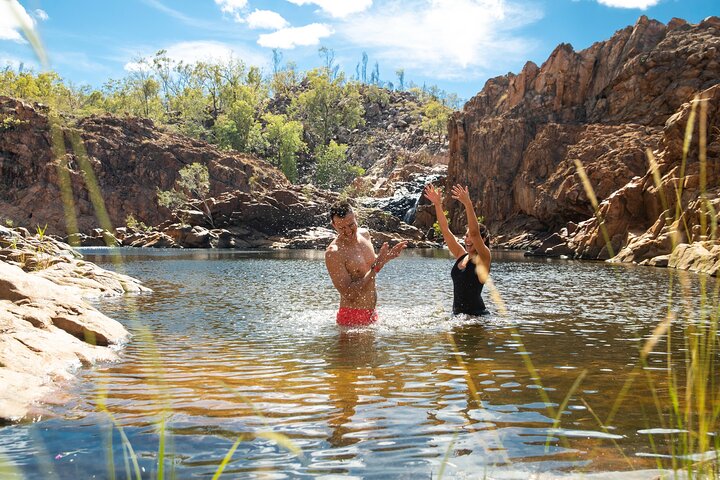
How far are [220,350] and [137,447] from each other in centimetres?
465

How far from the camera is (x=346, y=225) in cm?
1026

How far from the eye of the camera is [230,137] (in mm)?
113125

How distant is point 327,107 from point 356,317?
128 m

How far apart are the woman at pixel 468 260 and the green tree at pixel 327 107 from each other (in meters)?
122

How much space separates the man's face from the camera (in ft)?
33.6

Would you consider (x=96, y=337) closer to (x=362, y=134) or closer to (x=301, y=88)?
(x=362, y=134)

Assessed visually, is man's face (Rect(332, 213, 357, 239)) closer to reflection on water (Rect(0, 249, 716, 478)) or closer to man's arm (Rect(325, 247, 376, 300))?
man's arm (Rect(325, 247, 376, 300))

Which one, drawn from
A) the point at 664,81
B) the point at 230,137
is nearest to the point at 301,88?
the point at 230,137

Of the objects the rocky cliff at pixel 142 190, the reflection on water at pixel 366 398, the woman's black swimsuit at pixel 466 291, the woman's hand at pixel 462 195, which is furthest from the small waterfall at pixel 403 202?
the woman's hand at pixel 462 195

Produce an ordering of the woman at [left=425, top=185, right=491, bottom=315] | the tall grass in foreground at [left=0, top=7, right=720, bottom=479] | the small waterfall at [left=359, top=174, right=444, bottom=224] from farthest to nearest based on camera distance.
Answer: the small waterfall at [left=359, top=174, right=444, bottom=224] → the woman at [left=425, top=185, right=491, bottom=315] → the tall grass in foreground at [left=0, top=7, right=720, bottom=479]

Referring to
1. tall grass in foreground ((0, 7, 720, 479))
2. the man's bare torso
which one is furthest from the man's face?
tall grass in foreground ((0, 7, 720, 479))

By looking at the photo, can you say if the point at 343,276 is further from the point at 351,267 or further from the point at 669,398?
the point at 669,398

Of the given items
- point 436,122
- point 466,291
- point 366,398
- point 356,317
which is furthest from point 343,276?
point 436,122

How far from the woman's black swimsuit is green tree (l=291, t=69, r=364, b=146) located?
400 ft
